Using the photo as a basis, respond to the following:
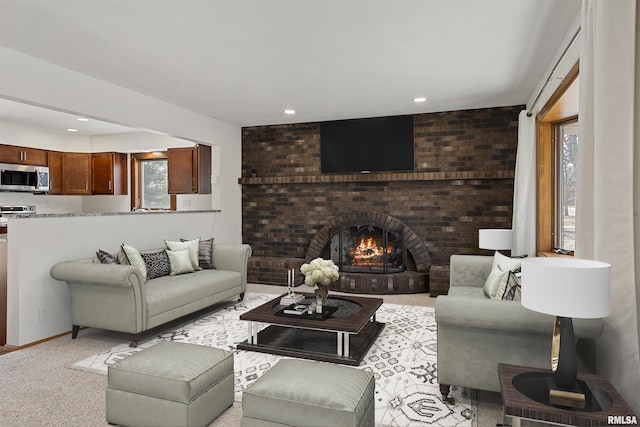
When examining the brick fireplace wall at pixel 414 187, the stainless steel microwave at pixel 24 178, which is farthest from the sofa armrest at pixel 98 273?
the stainless steel microwave at pixel 24 178

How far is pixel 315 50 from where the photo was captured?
11.6 feet

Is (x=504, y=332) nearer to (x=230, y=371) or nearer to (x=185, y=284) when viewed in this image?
(x=230, y=371)

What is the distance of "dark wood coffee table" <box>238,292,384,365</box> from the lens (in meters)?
3.22

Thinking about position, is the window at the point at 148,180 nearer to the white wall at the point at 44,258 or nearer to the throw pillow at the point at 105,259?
the white wall at the point at 44,258

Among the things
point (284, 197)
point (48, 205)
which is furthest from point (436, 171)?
point (48, 205)

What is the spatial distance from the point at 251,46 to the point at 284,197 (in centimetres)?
357

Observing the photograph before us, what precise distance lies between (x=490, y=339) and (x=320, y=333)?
6.01ft

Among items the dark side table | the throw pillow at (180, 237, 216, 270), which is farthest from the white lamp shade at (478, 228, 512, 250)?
the throw pillow at (180, 237, 216, 270)

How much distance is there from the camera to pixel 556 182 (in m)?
4.60

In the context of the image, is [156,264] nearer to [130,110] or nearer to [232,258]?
[232,258]

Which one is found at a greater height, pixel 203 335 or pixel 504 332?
pixel 504 332

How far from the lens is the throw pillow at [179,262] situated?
4.62 m

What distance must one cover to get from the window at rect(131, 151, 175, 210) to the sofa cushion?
10.6 feet

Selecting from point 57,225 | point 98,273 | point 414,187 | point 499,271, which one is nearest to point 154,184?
point 57,225
